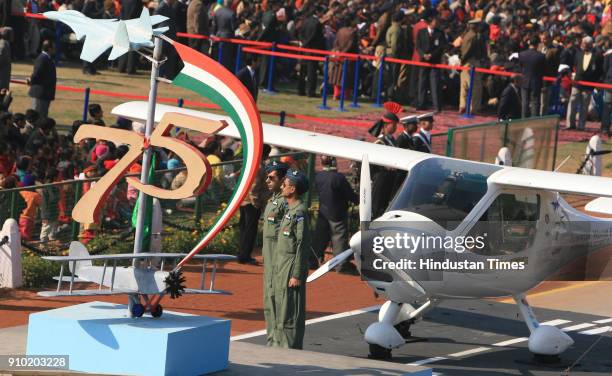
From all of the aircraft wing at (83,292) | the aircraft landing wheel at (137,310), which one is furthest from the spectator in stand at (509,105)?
the aircraft wing at (83,292)

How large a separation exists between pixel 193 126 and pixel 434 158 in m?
5.01

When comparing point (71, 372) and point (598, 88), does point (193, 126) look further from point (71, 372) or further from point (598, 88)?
point (598, 88)

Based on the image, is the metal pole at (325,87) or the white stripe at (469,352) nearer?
the white stripe at (469,352)

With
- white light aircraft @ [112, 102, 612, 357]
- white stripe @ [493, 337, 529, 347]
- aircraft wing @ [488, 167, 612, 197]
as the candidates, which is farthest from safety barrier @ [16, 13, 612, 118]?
aircraft wing @ [488, 167, 612, 197]

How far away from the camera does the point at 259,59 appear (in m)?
33.5

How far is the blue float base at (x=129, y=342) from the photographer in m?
11.9

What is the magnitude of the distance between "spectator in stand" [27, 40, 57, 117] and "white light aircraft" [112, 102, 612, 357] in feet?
34.2

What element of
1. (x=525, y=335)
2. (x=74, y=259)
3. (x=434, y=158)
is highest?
(x=434, y=158)

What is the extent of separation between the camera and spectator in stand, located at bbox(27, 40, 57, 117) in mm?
24984

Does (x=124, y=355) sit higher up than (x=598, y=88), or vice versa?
(x=598, y=88)

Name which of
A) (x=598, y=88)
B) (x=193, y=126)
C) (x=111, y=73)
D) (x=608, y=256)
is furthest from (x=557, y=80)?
(x=193, y=126)

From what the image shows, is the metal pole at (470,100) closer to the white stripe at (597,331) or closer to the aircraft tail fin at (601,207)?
the aircraft tail fin at (601,207)

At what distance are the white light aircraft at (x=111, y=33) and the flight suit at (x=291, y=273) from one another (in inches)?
135

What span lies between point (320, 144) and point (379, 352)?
392cm
